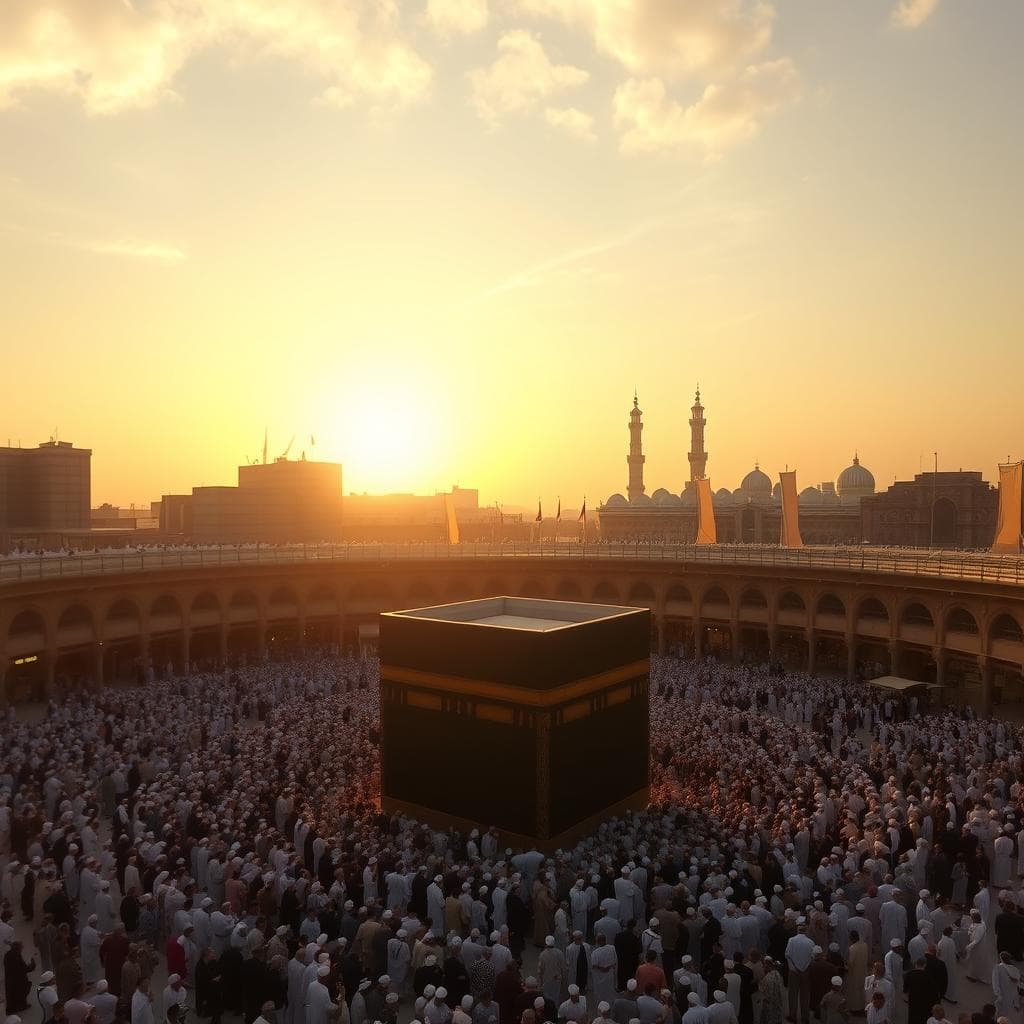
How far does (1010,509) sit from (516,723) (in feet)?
99.7

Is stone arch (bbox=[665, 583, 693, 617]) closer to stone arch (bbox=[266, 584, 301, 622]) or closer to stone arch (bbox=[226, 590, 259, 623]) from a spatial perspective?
stone arch (bbox=[266, 584, 301, 622])

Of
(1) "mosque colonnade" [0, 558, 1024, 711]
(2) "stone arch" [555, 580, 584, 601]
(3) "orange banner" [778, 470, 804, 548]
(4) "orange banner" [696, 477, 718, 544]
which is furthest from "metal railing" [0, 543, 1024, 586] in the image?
(4) "orange banner" [696, 477, 718, 544]

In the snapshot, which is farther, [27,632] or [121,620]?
[121,620]

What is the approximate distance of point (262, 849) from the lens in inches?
649

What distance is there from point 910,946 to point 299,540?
8174cm

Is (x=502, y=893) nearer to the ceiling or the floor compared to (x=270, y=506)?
nearer to the floor

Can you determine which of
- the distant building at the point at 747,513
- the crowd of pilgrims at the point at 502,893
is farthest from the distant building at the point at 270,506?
the crowd of pilgrims at the point at 502,893

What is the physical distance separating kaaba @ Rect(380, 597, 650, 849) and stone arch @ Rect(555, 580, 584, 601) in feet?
77.2

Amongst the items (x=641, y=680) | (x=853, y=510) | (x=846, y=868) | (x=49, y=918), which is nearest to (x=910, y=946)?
(x=846, y=868)

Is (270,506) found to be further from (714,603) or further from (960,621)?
(960,621)

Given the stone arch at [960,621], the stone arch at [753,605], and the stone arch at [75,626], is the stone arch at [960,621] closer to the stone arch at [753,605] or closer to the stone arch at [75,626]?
the stone arch at [753,605]

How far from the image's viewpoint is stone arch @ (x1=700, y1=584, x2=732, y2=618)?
43.1 meters

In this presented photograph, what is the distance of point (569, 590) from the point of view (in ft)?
153

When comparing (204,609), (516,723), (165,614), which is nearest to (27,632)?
(165,614)
